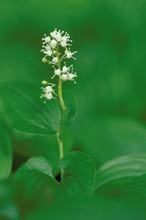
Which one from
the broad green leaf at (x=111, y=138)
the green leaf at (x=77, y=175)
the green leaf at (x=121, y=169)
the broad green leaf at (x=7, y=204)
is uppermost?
the broad green leaf at (x=111, y=138)

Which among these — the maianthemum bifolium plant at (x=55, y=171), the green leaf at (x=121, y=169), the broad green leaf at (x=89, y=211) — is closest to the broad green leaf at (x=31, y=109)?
the maianthemum bifolium plant at (x=55, y=171)

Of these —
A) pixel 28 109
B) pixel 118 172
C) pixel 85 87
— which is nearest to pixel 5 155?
pixel 28 109

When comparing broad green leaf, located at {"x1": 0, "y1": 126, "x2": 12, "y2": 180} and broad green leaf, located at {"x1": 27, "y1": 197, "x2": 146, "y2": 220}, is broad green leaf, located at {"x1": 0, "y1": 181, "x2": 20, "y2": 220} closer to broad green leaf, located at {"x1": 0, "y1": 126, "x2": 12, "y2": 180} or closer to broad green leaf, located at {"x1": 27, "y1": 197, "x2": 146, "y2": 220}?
broad green leaf, located at {"x1": 27, "y1": 197, "x2": 146, "y2": 220}

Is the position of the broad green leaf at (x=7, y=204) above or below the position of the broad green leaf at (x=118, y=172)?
below

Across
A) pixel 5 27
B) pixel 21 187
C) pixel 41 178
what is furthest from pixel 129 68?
pixel 21 187

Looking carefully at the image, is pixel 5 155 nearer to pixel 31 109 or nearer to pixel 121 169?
pixel 31 109

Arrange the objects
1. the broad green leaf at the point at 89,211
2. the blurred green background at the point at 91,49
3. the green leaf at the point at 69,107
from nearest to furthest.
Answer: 1. the broad green leaf at the point at 89,211
2. the green leaf at the point at 69,107
3. the blurred green background at the point at 91,49

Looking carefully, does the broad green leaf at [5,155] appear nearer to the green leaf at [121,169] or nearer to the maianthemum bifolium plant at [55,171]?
the maianthemum bifolium plant at [55,171]
